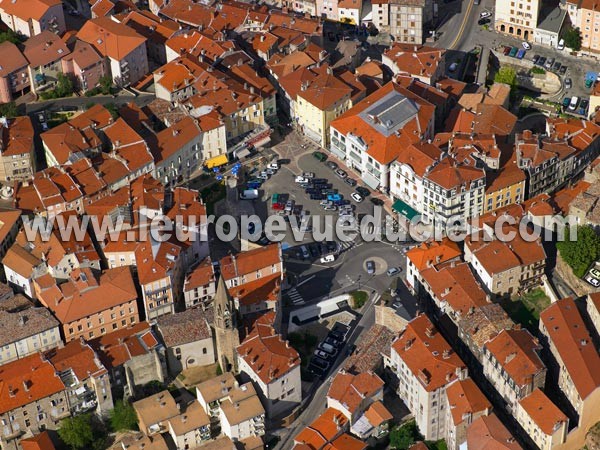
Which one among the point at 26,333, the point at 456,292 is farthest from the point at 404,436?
the point at 26,333

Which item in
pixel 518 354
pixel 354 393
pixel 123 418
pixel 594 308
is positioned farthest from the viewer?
pixel 594 308

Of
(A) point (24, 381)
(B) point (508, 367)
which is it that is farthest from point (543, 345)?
(A) point (24, 381)

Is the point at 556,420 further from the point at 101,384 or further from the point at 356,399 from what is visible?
the point at 101,384

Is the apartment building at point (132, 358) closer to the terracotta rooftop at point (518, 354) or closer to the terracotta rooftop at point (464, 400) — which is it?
the terracotta rooftop at point (464, 400)

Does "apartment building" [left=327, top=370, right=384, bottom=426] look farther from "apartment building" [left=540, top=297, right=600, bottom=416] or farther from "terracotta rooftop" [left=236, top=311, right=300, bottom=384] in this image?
"apartment building" [left=540, top=297, right=600, bottom=416]

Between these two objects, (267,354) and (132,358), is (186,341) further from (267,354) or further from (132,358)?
(267,354)

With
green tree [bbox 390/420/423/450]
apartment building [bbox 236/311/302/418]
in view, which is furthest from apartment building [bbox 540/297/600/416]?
apartment building [bbox 236/311/302/418]
